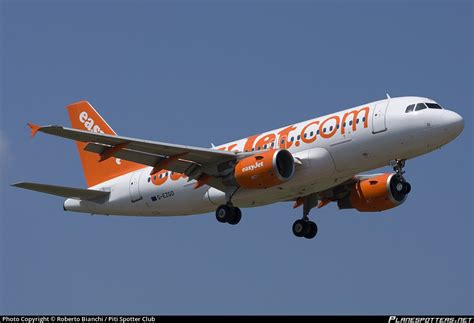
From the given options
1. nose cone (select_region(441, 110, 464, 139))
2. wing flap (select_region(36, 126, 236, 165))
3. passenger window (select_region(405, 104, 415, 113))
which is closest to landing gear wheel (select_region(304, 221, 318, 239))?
wing flap (select_region(36, 126, 236, 165))

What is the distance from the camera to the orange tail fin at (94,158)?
178 ft

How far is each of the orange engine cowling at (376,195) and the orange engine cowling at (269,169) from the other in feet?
21.1

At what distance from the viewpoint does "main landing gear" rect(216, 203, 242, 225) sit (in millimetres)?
47656

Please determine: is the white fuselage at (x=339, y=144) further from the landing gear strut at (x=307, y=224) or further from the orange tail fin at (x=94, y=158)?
the orange tail fin at (x=94, y=158)

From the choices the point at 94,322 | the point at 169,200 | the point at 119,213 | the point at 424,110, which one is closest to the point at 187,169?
the point at 169,200

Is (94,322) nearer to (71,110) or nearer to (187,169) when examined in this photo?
(187,169)

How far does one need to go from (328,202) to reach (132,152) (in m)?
10.4

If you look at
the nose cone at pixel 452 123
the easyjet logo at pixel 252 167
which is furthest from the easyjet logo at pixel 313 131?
the nose cone at pixel 452 123

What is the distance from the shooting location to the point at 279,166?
149ft

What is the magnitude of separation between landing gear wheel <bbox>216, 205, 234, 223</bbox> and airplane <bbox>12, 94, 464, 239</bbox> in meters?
0.04

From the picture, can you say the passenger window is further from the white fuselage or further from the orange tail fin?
the orange tail fin

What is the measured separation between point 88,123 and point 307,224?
44.7ft

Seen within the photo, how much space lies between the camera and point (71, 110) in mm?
58812

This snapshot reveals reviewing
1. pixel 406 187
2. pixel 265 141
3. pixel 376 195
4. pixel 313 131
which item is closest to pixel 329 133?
pixel 313 131
